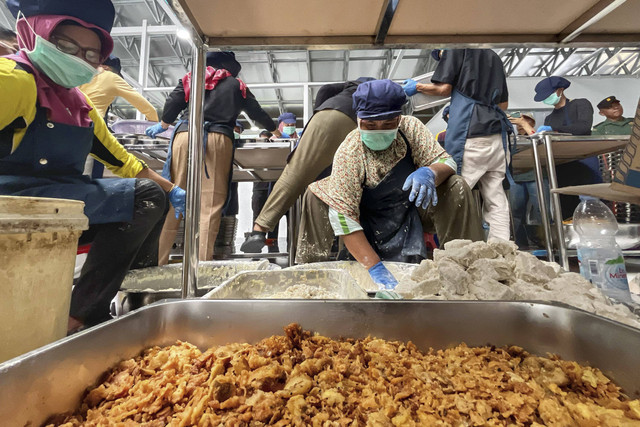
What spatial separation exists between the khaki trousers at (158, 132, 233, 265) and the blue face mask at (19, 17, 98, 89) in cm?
86

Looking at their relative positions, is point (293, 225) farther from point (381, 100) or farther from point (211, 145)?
point (381, 100)

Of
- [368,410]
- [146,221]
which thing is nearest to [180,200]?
[146,221]

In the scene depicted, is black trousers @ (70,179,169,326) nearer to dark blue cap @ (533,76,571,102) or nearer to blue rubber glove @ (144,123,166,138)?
blue rubber glove @ (144,123,166,138)

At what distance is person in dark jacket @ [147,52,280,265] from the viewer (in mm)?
2023

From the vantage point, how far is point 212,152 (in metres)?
2.06

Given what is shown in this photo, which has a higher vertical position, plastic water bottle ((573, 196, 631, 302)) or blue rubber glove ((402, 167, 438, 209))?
blue rubber glove ((402, 167, 438, 209))

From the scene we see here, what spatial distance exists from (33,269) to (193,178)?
355 mm

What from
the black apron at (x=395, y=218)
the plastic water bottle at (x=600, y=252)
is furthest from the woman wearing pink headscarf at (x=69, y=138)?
the plastic water bottle at (x=600, y=252)

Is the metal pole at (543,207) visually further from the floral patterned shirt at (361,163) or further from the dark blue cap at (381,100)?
the dark blue cap at (381,100)

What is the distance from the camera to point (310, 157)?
2129 millimetres

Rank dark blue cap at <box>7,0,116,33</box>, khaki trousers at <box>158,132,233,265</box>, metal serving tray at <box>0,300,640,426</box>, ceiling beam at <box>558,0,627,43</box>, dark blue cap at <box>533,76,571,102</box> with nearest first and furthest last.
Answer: metal serving tray at <box>0,300,640,426</box> → ceiling beam at <box>558,0,627,43</box> → dark blue cap at <box>7,0,116,33</box> → khaki trousers at <box>158,132,233,265</box> → dark blue cap at <box>533,76,571,102</box>

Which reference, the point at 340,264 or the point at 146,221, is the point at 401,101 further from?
the point at 146,221

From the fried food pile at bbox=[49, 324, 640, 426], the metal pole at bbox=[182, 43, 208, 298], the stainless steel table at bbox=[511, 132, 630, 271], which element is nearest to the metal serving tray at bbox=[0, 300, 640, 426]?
the fried food pile at bbox=[49, 324, 640, 426]

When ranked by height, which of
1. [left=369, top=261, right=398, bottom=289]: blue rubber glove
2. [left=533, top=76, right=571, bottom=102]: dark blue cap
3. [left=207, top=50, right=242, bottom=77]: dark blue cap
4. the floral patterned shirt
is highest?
[left=533, top=76, right=571, bottom=102]: dark blue cap
